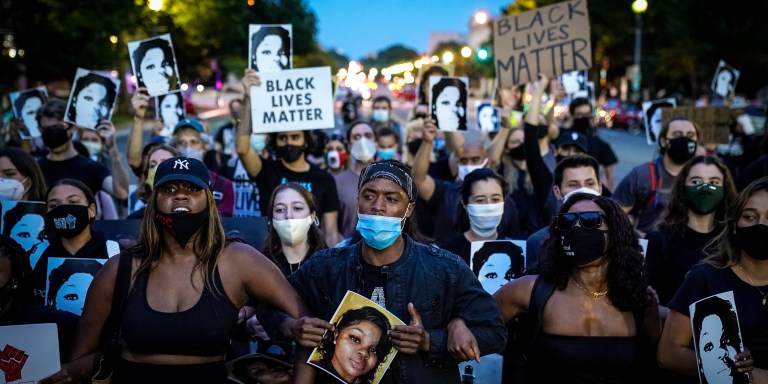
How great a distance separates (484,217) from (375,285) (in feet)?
7.72

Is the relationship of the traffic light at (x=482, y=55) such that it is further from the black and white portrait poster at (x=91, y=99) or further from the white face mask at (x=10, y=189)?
the white face mask at (x=10, y=189)

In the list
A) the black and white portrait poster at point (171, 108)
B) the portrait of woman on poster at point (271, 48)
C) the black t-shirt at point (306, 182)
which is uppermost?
the portrait of woman on poster at point (271, 48)

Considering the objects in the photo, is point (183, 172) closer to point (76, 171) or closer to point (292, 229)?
point (292, 229)

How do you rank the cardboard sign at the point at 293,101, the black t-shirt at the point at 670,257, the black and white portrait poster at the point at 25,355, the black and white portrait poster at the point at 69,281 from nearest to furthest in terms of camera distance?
the black and white portrait poster at the point at 25,355 < the black and white portrait poster at the point at 69,281 < the black t-shirt at the point at 670,257 < the cardboard sign at the point at 293,101

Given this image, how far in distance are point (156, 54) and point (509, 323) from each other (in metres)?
5.70

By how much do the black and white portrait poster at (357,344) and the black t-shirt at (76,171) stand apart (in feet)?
15.6

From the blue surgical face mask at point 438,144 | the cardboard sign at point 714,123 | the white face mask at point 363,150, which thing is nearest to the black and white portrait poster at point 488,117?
→ the blue surgical face mask at point 438,144

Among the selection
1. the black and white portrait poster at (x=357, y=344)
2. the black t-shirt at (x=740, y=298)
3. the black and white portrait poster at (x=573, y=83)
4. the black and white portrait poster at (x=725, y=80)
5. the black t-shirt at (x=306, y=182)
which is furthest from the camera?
the black and white portrait poster at (x=573, y=83)

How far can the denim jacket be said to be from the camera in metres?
3.54

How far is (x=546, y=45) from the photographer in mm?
8805

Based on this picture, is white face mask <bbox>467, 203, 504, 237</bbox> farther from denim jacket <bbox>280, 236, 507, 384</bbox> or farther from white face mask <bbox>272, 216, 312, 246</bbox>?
denim jacket <bbox>280, 236, 507, 384</bbox>

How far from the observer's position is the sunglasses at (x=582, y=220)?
4.16 metres

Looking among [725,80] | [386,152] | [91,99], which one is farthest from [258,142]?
[725,80]

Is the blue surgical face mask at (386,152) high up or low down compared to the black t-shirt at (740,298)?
up
